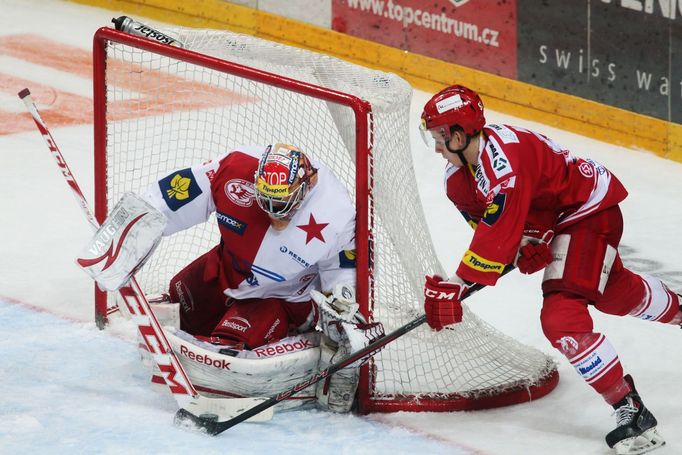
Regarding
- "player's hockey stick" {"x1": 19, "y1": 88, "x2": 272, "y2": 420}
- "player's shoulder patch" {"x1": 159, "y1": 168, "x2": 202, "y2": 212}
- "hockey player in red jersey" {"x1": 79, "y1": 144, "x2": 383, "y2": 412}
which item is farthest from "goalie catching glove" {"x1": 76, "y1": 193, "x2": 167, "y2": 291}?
"player's shoulder patch" {"x1": 159, "y1": 168, "x2": 202, "y2": 212}

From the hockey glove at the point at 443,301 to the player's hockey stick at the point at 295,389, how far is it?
0.36 ft

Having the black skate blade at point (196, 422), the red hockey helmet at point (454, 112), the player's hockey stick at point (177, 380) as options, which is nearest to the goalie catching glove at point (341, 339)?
the player's hockey stick at point (177, 380)

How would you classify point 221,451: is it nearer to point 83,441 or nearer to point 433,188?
point 83,441

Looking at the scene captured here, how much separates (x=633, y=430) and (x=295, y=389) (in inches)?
40.7

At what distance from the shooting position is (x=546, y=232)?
4387 millimetres

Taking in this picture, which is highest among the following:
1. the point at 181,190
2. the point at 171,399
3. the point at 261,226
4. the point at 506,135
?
the point at 506,135

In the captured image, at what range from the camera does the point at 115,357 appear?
496 cm

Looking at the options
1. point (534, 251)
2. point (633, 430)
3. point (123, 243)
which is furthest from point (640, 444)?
point (123, 243)

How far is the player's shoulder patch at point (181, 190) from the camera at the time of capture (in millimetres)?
4672

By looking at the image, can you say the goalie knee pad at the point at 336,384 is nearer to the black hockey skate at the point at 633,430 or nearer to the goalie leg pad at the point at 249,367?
the goalie leg pad at the point at 249,367

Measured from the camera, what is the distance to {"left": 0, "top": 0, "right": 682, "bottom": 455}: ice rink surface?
4.36 meters

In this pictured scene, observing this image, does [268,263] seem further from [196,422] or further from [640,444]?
[640,444]

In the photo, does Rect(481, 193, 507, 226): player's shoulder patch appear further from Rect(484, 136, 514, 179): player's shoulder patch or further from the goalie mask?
the goalie mask

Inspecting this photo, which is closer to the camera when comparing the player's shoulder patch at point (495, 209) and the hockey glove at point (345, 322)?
the player's shoulder patch at point (495, 209)
